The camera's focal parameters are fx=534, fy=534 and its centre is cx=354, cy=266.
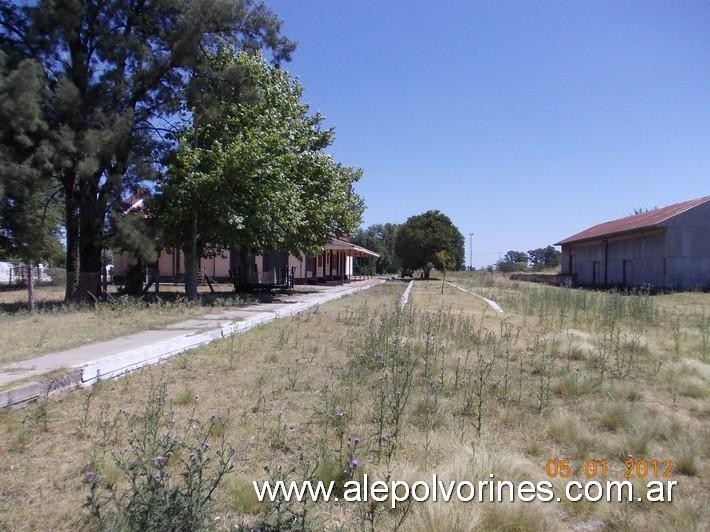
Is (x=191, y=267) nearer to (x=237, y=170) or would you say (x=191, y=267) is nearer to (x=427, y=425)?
(x=237, y=170)

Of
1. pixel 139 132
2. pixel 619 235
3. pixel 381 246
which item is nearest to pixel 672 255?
pixel 619 235

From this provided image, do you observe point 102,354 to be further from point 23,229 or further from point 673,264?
point 673,264

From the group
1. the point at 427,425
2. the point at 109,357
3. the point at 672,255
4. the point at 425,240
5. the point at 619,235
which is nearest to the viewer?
the point at 427,425

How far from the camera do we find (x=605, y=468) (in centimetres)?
418

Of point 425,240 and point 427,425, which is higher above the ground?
point 425,240

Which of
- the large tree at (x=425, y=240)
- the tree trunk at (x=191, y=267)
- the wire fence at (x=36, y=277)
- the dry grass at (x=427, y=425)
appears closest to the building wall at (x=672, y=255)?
the large tree at (x=425, y=240)

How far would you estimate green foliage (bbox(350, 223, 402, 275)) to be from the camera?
7325cm

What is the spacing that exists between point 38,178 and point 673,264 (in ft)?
113

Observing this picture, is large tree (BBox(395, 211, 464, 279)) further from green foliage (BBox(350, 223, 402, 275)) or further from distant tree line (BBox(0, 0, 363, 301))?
distant tree line (BBox(0, 0, 363, 301))

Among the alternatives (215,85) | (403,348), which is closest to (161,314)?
(403,348)

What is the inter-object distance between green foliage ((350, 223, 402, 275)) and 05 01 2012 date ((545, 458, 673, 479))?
5330 cm

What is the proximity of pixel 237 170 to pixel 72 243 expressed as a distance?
647cm

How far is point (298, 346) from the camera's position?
31.1ft

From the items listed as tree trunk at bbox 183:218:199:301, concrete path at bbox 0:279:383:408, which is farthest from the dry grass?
tree trunk at bbox 183:218:199:301
